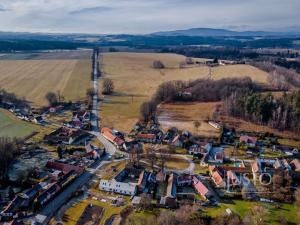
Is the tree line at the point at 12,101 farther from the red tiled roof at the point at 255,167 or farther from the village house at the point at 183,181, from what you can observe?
the red tiled roof at the point at 255,167

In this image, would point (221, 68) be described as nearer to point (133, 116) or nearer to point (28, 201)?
point (133, 116)

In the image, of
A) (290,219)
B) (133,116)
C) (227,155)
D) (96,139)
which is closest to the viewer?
(290,219)

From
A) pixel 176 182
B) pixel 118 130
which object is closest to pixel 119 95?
pixel 118 130

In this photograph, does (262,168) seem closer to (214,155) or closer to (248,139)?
(214,155)

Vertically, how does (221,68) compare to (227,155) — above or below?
above

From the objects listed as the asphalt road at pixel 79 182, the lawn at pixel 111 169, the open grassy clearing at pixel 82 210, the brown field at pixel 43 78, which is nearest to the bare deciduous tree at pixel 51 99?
the brown field at pixel 43 78

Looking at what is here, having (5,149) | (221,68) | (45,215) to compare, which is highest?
(221,68)

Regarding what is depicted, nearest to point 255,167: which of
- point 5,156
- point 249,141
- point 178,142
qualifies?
point 249,141

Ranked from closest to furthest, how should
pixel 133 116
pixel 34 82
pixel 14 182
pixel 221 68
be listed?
pixel 14 182
pixel 133 116
pixel 34 82
pixel 221 68
